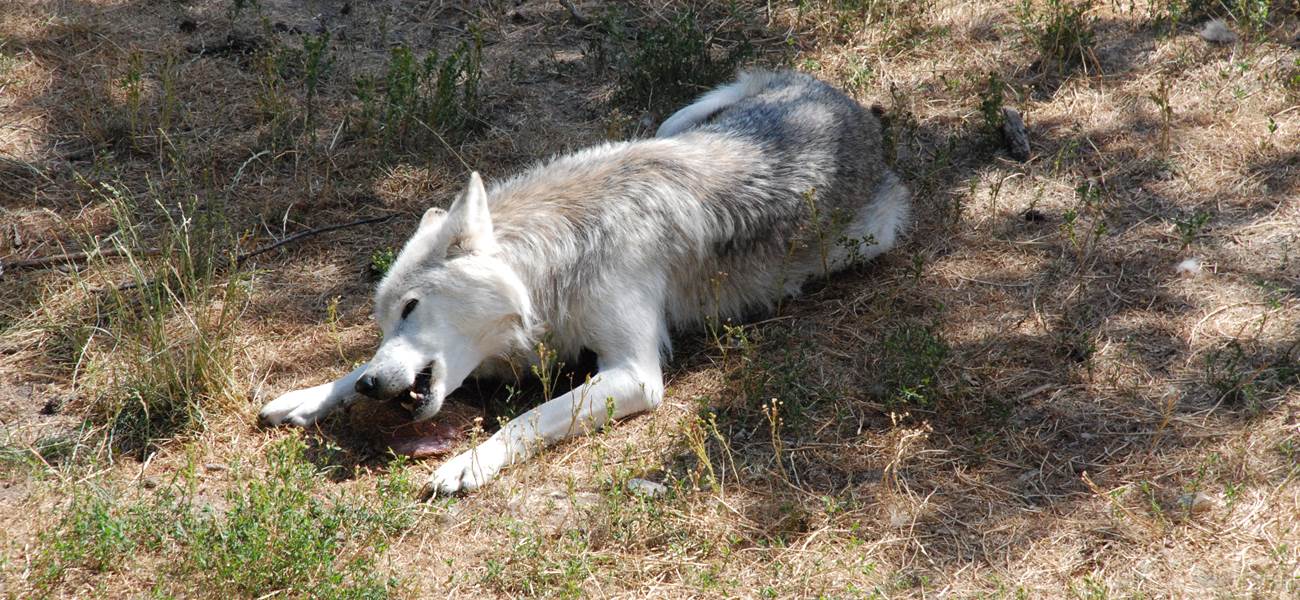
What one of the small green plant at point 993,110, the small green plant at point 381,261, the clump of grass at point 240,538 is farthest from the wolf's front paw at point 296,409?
the small green plant at point 993,110

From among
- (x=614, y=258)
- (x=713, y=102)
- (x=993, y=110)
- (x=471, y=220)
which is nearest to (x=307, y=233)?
(x=471, y=220)

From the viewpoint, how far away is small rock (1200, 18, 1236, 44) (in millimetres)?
7258

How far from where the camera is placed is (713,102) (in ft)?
21.7

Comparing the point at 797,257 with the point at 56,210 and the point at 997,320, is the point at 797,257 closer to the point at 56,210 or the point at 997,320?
the point at 997,320

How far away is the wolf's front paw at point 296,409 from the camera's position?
4.76m

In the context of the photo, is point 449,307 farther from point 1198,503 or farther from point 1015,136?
point 1015,136

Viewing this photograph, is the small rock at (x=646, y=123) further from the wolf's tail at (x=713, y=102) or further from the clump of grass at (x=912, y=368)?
the clump of grass at (x=912, y=368)

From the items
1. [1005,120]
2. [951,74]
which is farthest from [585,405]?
[951,74]

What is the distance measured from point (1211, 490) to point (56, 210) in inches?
233

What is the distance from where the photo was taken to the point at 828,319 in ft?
18.1

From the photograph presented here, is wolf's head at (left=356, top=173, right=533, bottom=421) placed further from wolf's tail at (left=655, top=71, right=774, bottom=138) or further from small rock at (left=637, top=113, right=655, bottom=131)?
small rock at (left=637, top=113, right=655, bottom=131)

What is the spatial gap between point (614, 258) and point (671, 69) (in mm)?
2522

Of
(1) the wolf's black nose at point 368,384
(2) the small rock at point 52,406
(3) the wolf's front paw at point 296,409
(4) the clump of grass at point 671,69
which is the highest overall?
(4) the clump of grass at point 671,69

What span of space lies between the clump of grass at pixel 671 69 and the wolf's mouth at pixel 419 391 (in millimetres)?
3094
